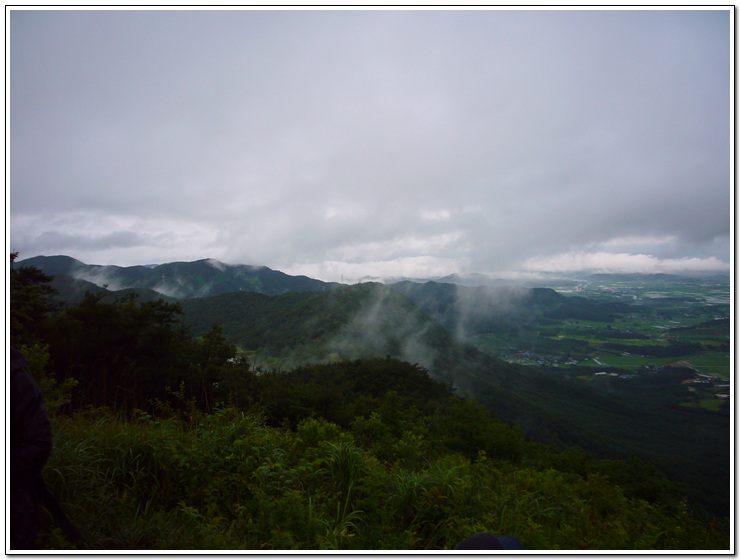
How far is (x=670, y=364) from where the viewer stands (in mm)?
81125

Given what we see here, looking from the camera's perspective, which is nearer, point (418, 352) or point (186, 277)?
point (418, 352)

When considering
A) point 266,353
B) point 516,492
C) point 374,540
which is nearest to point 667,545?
point 516,492

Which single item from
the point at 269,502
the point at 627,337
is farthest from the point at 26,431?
the point at 627,337

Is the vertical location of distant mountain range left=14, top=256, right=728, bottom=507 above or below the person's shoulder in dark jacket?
below

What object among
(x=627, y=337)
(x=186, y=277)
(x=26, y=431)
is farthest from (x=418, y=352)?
(x=186, y=277)

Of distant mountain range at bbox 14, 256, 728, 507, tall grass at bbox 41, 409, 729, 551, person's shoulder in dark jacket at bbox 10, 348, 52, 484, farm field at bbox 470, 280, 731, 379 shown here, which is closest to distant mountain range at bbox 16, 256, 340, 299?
distant mountain range at bbox 14, 256, 728, 507

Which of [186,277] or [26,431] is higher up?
[186,277]

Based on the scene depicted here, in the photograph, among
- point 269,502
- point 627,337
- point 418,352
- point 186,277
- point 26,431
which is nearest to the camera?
point 26,431

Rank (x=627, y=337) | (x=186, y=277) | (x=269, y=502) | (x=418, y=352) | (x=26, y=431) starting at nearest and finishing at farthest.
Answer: (x=26, y=431) < (x=269, y=502) < (x=418, y=352) < (x=627, y=337) < (x=186, y=277)

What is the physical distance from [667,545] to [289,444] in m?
4.62

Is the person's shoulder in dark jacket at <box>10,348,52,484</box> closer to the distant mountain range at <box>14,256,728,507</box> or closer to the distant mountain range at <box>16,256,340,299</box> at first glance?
the distant mountain range at <box>14,256,728,507</box>

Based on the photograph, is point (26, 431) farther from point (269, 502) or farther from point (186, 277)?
point (186, 277)

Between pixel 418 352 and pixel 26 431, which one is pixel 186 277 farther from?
pixel 26 431

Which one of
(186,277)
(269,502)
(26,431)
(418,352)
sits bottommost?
(418,352)
